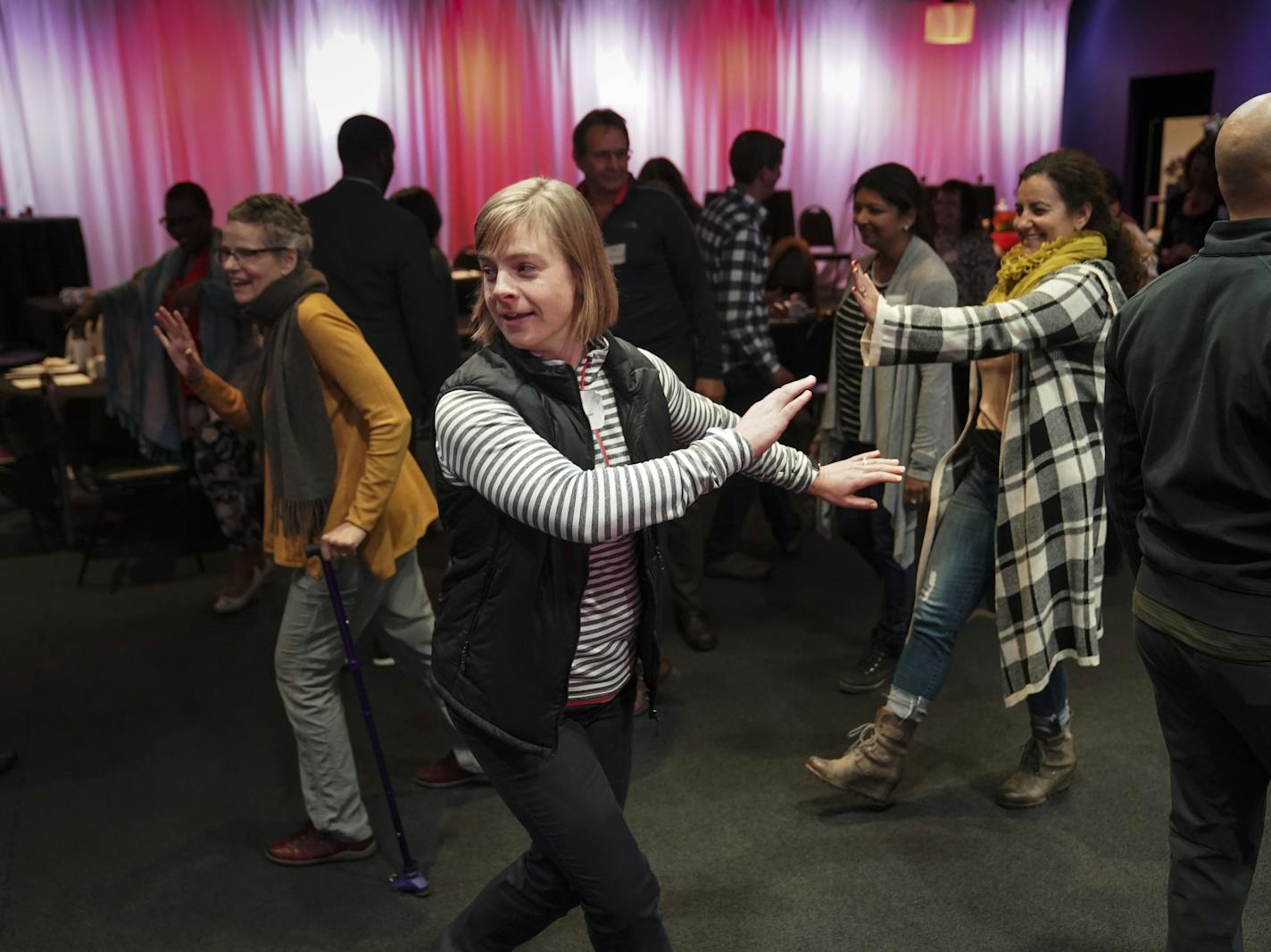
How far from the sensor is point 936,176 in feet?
37.9

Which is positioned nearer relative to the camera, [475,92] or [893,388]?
[893,388]

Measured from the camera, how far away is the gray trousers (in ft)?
8.69

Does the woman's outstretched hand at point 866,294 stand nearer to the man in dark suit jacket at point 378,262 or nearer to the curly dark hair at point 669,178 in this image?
the man in dark suit jacket at point 378,262

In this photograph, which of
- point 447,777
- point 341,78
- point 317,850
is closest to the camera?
point 317,850

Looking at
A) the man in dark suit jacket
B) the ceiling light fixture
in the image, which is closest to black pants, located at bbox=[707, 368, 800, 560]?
the man in dark suit jacket

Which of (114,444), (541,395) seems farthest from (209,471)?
(541,395)

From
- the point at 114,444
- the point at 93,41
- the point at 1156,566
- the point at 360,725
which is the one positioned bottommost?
the point at 360,725

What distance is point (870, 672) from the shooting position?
12.4ft

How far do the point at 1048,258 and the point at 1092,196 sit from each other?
6.5 inches

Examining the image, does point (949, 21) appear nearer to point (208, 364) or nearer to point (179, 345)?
point (208, 364)

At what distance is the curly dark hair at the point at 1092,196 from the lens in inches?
106

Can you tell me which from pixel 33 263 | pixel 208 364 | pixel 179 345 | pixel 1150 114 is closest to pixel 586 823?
pixel 179 345

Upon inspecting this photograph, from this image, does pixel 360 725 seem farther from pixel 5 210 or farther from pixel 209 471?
pixel 5 210

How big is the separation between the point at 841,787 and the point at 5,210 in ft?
22.9
